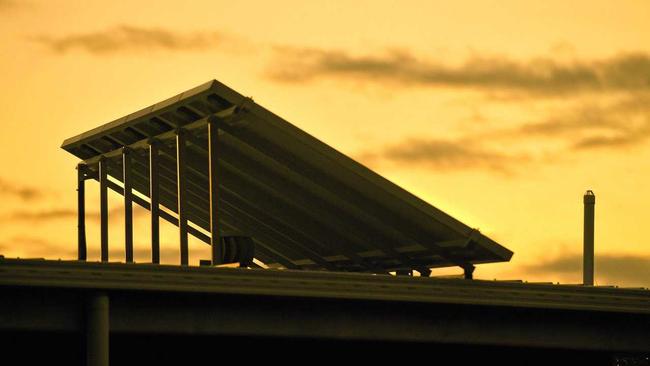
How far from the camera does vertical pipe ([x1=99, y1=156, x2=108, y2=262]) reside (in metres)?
71.7

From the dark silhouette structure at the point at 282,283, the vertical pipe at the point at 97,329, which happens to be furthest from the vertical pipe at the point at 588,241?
the vertical pipe at the point at 97,329

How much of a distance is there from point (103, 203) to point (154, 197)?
1146 centimetres

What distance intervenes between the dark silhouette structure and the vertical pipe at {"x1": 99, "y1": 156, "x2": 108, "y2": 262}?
0.12 metres

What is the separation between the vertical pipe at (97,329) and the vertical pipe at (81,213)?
34065 millimetres

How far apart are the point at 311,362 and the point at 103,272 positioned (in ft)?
43.9

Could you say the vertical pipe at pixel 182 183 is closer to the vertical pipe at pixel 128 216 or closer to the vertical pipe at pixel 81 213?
the vertical pipe at pixel 128 216

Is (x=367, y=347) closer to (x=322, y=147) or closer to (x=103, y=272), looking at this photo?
(x=322, y=147)

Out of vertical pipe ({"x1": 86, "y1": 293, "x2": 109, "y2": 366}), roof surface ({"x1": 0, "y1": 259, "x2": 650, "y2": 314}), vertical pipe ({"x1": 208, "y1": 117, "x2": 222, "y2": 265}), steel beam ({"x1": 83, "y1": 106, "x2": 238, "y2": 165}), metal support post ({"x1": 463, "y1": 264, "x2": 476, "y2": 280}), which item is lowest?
vertical pipe ({"x1": 86, "y1": 293, "x2": 109, "y2": 366})

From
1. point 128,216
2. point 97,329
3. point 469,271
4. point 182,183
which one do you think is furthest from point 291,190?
point 97,329

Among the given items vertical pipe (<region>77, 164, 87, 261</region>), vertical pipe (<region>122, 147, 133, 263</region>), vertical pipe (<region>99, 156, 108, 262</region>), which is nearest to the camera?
vertical pipe (<region>122, 147, 133, 263</region>)

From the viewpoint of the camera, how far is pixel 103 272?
134ft

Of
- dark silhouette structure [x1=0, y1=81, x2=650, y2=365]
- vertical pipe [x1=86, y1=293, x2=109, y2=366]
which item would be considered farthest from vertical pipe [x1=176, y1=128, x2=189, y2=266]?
vertical pipe [x1=86, y1=293, x2=109, y2=366]

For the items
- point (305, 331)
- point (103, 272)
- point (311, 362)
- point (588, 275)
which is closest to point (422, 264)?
point (588, 275)

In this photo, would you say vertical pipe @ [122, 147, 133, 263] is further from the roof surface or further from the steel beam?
the roof surface
